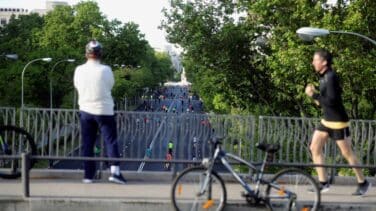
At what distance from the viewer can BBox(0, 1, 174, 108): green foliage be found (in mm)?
50031

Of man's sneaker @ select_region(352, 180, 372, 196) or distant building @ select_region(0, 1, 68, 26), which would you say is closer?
man's sneaker @ select_region(352, 180, 372, 196)

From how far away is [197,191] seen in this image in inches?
277

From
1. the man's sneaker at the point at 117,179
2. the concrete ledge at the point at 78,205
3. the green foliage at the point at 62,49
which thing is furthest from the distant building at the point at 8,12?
the concrete ledge at the point at 78,205

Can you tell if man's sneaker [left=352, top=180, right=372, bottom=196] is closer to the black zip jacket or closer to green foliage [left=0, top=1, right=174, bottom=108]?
the black zip jacket

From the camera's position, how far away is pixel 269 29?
102 ft

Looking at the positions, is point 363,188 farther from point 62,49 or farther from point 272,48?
point 62,49

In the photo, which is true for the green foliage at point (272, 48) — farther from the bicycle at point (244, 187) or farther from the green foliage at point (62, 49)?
the green foliage at point (62, 49)

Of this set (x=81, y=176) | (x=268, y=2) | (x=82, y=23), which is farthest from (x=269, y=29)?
(x=82, y=23)

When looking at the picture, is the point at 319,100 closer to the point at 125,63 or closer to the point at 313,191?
the point at 313,191

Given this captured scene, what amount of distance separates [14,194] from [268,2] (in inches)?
821

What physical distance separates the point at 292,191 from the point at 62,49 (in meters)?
51.1

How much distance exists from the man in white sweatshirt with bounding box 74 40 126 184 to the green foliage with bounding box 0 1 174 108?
39748 millimetres

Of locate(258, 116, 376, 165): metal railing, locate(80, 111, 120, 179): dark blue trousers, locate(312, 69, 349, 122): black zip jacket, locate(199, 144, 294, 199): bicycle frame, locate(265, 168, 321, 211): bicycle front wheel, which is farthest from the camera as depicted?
locate(258, 116, 376, 165): metal railing

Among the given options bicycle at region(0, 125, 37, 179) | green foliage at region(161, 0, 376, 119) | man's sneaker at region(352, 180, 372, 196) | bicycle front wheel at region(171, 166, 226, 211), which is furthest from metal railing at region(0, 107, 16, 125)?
green foliage at region(161, 0, 376, 119)
